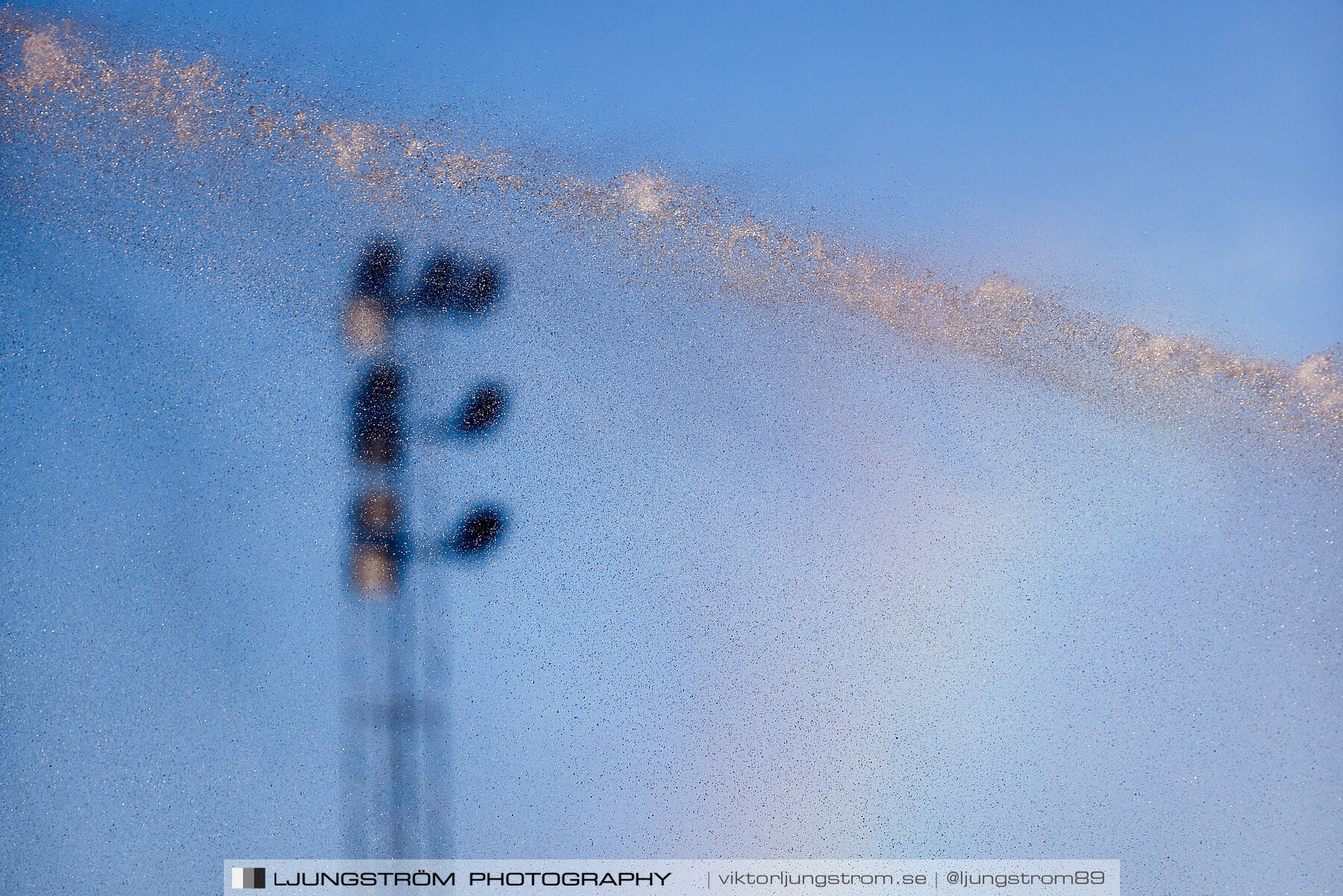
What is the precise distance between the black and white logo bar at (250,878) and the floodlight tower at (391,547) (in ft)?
0.63

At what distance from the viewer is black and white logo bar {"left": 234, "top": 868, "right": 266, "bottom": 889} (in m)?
1.85

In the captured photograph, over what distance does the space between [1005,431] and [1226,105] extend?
0.89 metres

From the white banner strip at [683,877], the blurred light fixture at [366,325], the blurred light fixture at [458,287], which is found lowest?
the white banner strip at [683,877]

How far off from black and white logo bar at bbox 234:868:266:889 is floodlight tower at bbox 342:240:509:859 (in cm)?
19

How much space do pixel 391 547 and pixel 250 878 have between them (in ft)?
2.59

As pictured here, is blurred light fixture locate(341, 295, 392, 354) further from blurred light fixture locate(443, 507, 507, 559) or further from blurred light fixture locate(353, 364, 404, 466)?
blurred light fixture locate(443, 507, 507, 559)

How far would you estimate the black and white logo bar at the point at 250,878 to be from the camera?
1.85 m

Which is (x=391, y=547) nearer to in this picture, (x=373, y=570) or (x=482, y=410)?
(x=373, y=570)

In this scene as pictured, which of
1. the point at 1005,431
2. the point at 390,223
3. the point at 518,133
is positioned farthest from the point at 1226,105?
the point at 390,223

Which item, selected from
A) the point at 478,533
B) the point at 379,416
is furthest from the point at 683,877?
the point at 379,416

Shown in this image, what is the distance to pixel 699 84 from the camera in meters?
1.93

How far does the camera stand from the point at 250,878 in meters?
1.85

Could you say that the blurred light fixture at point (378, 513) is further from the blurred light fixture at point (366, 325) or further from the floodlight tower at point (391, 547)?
the blurred light fixture at point (366, 325)

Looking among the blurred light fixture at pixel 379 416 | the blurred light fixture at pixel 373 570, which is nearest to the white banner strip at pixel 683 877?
the blurred light fixture at pixel 373 570
